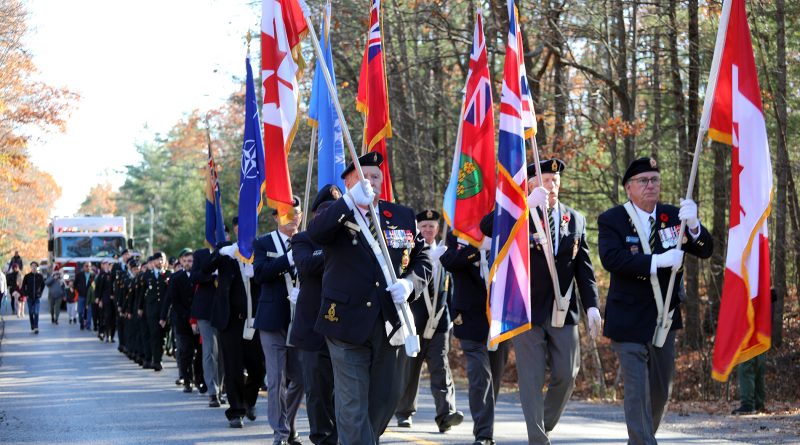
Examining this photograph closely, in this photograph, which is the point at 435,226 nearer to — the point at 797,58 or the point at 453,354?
the point at 797,58

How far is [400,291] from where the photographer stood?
7.81 m

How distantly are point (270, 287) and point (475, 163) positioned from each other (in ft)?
7.06

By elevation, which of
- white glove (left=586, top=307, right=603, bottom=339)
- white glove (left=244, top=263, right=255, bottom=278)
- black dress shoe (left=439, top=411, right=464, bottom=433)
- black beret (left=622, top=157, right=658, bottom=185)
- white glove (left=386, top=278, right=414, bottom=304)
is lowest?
black dress shoe (left=439, top=411, right=464, bottom=433)

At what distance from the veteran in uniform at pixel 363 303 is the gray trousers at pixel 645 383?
5.01ft

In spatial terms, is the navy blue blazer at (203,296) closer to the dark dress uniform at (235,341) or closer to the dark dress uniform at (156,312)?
the dark dress uniform at (235,341)

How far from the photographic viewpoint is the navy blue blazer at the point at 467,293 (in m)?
10.7

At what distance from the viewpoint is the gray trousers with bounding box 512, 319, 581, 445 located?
9.03 m

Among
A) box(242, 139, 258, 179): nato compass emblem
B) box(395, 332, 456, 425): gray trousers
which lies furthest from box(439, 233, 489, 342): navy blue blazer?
box(242, 139, 258, 179): nato compass emblem

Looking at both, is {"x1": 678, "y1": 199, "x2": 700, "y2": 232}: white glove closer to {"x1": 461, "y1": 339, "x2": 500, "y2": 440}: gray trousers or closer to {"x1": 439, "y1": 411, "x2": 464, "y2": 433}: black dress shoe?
{"x1": 461, "y1": 339, "x2": 500, "y2": 440}: gray trousers

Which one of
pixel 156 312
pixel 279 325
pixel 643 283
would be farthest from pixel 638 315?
pixel 156 312

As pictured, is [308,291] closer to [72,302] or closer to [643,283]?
[643,283]

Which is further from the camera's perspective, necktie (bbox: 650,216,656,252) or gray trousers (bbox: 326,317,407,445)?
necktie (bbox: 650,216,656,252)

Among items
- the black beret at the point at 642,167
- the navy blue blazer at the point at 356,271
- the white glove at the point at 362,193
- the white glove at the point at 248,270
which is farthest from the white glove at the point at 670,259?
the white glove at the point at 248,270

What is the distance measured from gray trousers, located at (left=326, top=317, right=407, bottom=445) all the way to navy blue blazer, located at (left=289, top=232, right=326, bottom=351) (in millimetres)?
1033
